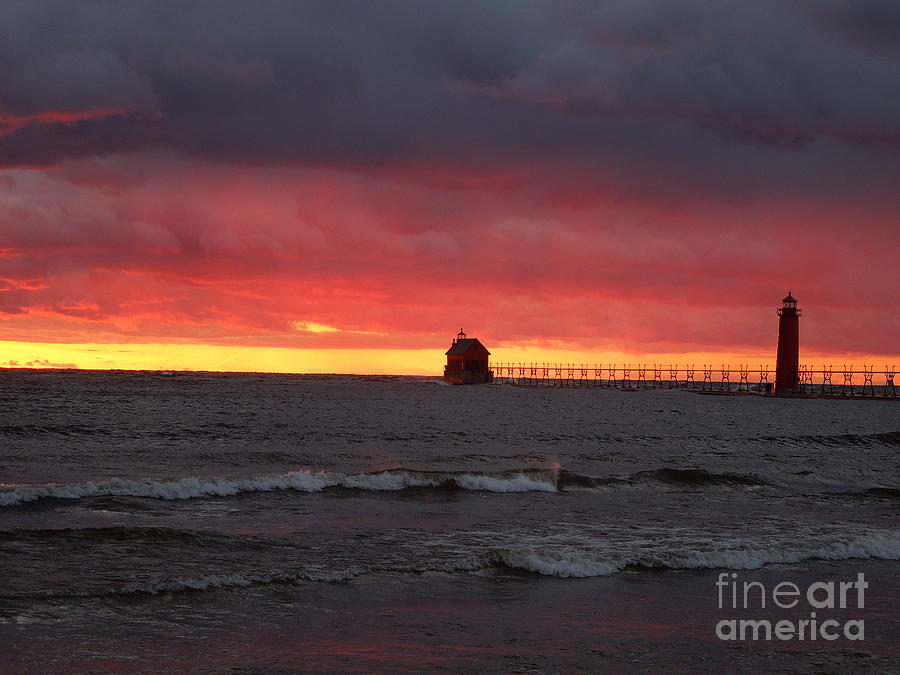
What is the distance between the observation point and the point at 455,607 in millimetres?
11219

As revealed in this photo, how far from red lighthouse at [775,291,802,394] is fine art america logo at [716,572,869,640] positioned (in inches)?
3431

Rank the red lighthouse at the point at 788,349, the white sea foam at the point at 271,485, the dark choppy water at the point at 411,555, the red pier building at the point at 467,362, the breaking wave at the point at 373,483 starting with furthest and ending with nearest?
the red pier building at the point at 467,362
the red lighthouse at the point at 788,349
the breaking wave at the point at 373,483
the white sea foam at the point at 271,485
the dark choppy water at the point at 411,555

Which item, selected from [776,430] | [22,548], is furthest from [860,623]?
[776,430]

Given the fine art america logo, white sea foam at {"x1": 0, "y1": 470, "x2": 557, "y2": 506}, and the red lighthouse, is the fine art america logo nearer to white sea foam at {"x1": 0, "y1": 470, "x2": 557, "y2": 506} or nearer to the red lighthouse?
white sea foam at {"x1": 0, "y1": 470, "x2": 557, "y2": 506}

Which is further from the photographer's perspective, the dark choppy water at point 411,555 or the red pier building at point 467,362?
the red pier building at point 467,362

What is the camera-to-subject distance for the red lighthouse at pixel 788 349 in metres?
94.8

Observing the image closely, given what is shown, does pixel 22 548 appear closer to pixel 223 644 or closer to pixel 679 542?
pixel 223 644

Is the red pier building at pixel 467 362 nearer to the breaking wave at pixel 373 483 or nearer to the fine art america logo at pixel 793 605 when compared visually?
the breaking wave at pixel 373 483

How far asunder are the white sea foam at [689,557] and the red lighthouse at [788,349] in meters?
84.3

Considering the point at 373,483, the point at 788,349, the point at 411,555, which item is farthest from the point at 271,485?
the point at 788,349

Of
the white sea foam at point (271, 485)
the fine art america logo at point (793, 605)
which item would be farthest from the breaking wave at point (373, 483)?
the fine art america logo at point (793, 605)

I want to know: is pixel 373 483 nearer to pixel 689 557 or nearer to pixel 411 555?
pixel 411 555

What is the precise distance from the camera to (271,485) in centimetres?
2180

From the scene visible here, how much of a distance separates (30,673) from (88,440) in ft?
89.2
